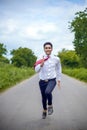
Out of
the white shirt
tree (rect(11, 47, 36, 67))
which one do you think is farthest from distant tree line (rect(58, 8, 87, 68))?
tree (rect(11, 47, 36, 67))

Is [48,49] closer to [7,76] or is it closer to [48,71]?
[48,71]

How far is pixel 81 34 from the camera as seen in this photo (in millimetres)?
40844

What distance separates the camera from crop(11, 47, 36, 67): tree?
336 feet

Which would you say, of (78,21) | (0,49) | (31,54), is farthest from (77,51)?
(31,54)

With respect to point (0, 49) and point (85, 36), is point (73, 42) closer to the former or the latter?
point (85, 36)

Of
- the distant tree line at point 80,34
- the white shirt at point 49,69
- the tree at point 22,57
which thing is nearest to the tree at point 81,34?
the distant tree line at point 80,34

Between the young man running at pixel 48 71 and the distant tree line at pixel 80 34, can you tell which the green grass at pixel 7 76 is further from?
the young man running at pixel 48 71

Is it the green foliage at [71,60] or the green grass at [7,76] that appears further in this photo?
the green foliage at [71,60]

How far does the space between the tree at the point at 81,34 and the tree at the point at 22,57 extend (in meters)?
60.1

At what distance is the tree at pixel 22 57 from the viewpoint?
103m

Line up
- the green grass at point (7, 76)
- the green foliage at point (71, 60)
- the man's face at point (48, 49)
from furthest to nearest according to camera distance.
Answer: the green foliage at point (71, 60), the green grass at point (7, 76), the man's face at point (48, 49)

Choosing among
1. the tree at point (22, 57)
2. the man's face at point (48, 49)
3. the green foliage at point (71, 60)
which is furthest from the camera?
the tree at point (22, 57)

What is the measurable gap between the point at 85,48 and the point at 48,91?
3225 cm

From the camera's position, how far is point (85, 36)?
130 feet
